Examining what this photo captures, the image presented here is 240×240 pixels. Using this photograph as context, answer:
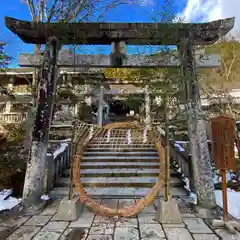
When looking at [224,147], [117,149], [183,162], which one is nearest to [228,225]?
[224,147]

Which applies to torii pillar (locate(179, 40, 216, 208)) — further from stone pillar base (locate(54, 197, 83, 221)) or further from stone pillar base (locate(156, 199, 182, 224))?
stone pillar base (locate(54, 197, 83, 221))

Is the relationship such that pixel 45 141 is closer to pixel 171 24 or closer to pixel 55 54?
pixel 55 54

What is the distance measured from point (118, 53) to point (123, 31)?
0.46 meters

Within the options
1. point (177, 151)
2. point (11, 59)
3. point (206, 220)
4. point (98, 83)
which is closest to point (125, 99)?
point (98, 83)

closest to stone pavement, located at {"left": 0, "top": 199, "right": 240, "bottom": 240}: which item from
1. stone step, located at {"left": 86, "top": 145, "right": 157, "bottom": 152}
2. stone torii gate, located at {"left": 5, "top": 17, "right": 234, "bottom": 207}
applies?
stone torii gate, located at {"left": 5, "top": 17, "right": 234, "bottom": 207}

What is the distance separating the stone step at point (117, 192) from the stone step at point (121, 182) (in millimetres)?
127

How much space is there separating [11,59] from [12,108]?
905cm

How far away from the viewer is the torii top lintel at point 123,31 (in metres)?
3.92

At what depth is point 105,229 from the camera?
2756mm

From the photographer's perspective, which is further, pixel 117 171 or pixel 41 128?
pixel 117 171

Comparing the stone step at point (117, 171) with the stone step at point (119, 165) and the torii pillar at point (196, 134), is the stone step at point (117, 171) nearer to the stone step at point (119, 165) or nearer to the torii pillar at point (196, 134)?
the stone step at point (119, 165)

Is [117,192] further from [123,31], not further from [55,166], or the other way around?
[123,31]

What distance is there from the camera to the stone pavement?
2547 mm

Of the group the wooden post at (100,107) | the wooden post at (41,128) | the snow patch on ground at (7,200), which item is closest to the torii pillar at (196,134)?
the wooden post at (41,128)
